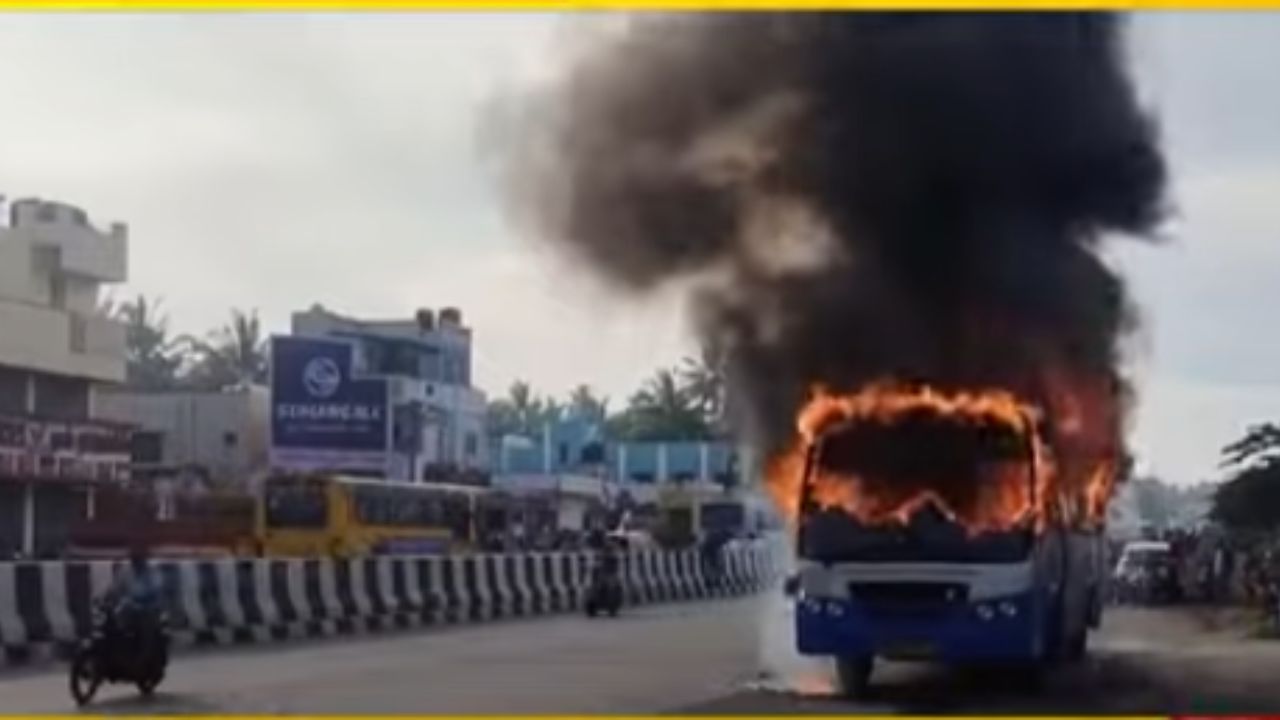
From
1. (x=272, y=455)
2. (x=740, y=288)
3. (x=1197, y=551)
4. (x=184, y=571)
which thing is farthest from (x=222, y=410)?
(x=740, y=288)

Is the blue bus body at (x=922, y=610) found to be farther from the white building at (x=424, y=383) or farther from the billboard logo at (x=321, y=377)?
the billboard logo at (x=321, y=377)

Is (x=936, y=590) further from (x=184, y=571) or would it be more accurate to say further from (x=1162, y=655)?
(x=184, y=571)

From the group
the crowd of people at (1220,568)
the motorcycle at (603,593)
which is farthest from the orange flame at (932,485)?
the motorcycle at (603,593)

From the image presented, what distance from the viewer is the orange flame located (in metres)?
15.2

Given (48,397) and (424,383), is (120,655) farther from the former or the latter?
(48,397)

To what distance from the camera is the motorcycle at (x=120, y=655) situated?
16.4 metres

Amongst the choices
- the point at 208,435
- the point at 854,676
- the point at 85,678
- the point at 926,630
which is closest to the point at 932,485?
the point at 926,630

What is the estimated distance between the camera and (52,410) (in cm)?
3684

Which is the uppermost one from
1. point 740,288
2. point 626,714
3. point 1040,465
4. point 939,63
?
point 939,63

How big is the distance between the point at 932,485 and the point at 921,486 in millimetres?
73

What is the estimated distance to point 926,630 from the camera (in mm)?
15031

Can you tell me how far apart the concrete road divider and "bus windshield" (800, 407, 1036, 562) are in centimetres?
223

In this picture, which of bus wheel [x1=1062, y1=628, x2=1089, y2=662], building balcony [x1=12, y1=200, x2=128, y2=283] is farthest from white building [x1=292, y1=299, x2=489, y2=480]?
bus wheel [x1=1062, y1=628, x2=1089, y2=662]

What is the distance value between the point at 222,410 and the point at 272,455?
1.98 m
